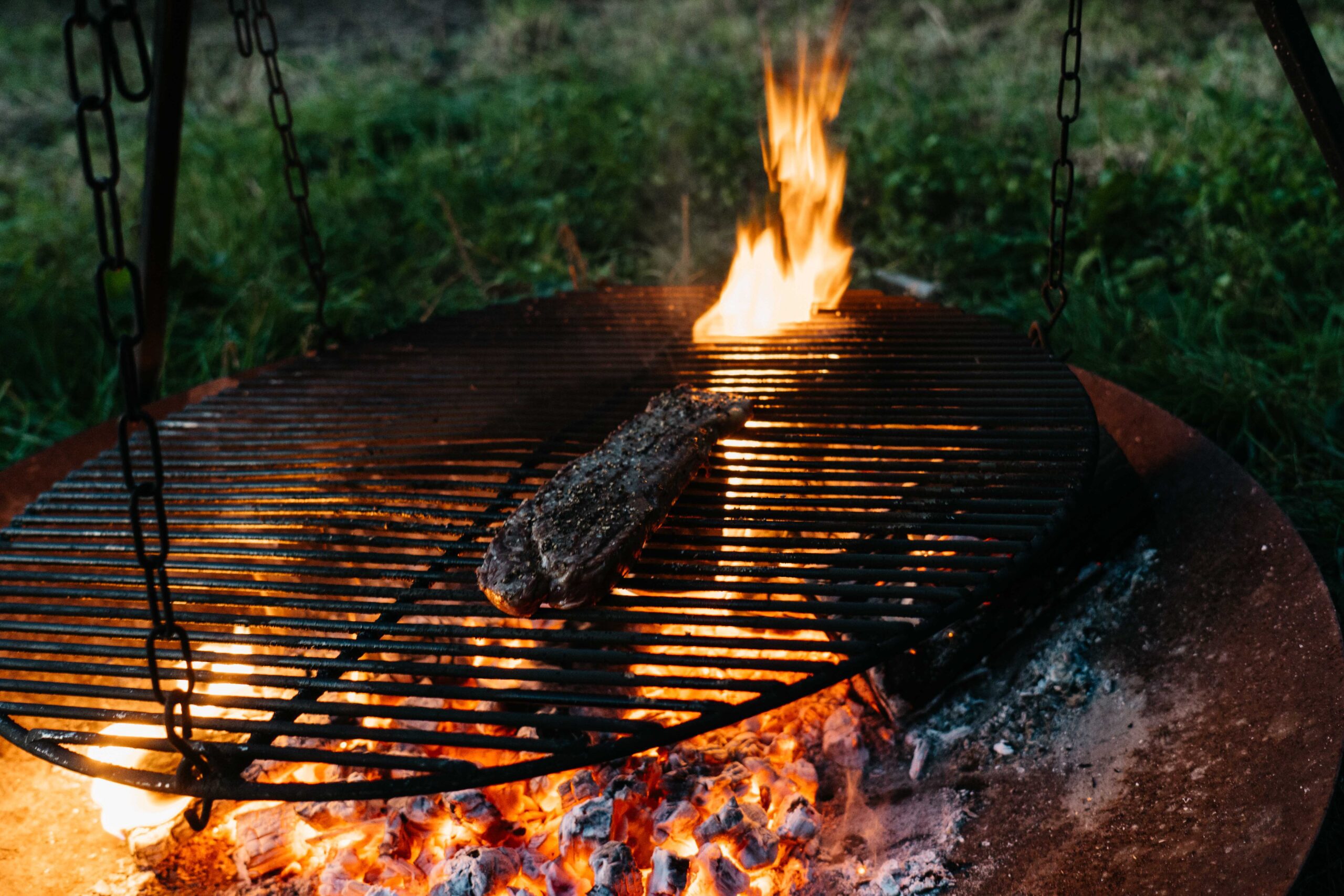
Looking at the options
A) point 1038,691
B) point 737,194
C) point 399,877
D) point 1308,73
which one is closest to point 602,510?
point 399,877

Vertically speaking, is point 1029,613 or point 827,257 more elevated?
point 827,257

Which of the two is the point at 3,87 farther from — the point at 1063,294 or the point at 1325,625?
the point at 1325,625

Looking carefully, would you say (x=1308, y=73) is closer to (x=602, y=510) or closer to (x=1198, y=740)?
(x=1198, y=740)

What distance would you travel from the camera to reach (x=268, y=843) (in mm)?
1921

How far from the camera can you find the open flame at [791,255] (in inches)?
119

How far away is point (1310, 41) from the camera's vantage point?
2.01 metres

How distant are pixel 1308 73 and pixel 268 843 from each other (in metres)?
2.75

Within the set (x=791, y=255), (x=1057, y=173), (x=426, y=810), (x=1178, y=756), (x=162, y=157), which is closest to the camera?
(x=1178, y=756)

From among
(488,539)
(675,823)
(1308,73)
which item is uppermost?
(1308,73)

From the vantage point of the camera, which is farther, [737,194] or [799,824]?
[737,194]

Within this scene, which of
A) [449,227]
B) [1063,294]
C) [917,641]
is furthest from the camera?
[449,227]

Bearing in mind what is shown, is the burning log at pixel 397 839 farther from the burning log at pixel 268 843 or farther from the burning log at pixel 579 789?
the burning log at pixel 579 789

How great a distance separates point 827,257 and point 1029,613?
1.48 m

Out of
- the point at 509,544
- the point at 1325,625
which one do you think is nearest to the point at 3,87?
the point at 509,544
